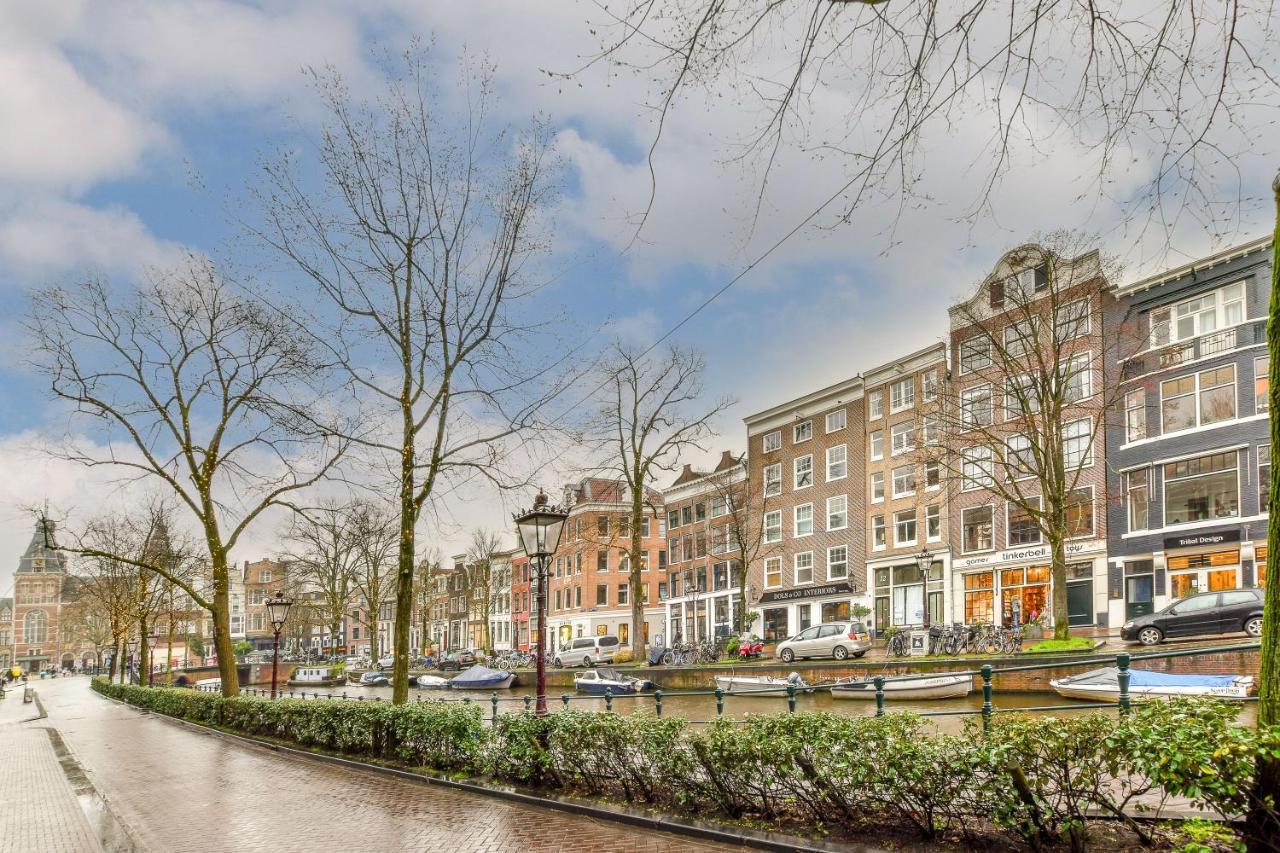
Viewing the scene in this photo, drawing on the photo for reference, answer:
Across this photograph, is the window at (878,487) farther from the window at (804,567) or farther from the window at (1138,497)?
the window at (1138,497)

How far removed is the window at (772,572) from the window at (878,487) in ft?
25.5

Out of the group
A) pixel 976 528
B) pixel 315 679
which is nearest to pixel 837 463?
pixel 976 528

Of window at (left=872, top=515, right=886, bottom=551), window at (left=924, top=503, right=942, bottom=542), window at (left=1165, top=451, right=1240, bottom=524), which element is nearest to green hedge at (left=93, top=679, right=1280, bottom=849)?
window at (left=1165, top=451, right=1240, bottom=524)

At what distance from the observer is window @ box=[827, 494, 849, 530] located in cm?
4772

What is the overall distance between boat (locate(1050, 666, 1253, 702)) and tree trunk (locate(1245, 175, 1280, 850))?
432 inches

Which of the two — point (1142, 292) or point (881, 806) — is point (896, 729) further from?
point (1142, 292)

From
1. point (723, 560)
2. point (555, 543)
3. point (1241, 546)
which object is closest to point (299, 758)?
point (555, 543)

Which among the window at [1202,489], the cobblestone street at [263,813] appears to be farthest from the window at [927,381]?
the cobblestone street at [263,813]

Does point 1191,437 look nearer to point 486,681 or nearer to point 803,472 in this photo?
point 803,472

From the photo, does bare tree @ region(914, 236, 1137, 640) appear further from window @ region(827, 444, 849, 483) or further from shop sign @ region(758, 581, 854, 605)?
shop sign @ region(758, 581, 854, 605)

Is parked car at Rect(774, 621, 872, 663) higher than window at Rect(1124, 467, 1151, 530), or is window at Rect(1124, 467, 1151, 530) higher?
window at Rect(1124, 467, 1151, 530)

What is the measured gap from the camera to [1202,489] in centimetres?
3253

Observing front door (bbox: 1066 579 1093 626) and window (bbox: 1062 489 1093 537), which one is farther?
window (bbox: 1062 489 1093 537)

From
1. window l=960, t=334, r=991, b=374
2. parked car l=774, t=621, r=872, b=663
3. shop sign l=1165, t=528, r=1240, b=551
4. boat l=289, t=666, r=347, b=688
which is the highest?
window l=960, t=334, r=991, b=374
